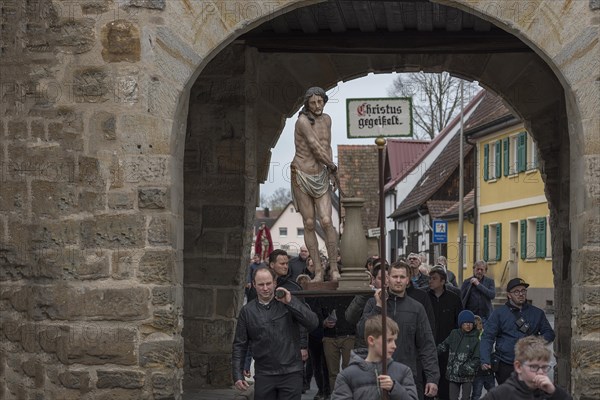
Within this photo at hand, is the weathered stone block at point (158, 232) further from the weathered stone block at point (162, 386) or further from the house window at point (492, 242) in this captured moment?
the house window at point (492, 242)

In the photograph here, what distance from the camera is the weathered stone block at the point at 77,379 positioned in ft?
35.1

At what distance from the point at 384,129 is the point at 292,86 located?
695 centimetres

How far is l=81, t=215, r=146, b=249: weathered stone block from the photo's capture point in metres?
10.8

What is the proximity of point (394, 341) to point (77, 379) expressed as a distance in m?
3.81

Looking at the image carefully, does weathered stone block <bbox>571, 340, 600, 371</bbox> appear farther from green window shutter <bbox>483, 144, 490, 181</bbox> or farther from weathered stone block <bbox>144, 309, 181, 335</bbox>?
green window shutter <bbox>483, 144, 490, 181</bbox>

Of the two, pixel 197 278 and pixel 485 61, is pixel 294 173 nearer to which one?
pixel 197 278

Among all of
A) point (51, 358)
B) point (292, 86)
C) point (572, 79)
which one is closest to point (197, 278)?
point (292, 86)

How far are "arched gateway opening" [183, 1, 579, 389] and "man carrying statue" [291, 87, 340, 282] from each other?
7.72 ft

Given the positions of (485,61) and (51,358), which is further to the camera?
(485,61)

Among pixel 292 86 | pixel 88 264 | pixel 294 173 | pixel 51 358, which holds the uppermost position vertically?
pixel 292 86

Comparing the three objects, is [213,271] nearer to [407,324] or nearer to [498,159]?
[407,324]

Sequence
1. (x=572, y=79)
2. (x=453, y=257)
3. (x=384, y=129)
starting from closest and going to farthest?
(x=384, y=129) → (x=572, y=79) → (x=453, y=257)

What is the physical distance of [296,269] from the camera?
1586cm

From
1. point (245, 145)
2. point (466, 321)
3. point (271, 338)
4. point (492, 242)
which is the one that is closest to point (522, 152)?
point (492, 242)
